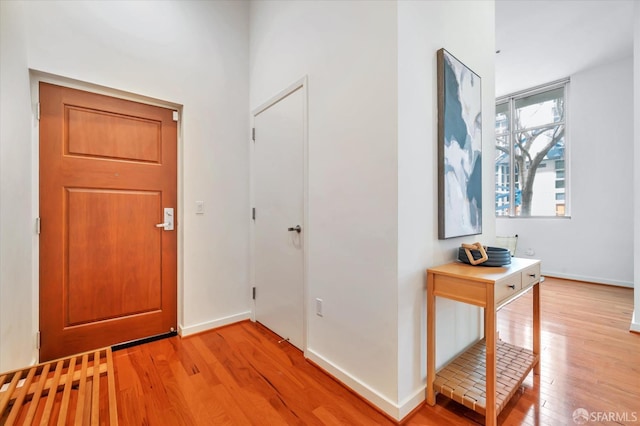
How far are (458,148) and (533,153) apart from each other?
397 centimetres

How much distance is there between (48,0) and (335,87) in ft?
6.72

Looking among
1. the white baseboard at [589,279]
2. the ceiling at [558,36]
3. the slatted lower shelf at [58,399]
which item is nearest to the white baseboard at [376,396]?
the slatted lower shelf at [58,399]

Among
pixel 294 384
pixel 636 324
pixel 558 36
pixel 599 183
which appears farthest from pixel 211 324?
pixel 599 183

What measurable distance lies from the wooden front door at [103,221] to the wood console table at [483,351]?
6.92 feet

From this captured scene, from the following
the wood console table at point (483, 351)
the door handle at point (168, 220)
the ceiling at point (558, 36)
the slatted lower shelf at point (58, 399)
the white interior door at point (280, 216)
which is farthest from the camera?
the ceiling at point (558, 36)

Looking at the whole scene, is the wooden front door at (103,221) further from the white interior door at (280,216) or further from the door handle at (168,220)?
the white interior door at (280,216)

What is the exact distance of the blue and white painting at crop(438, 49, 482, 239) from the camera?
1660 millimetres

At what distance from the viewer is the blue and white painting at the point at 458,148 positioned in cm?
166

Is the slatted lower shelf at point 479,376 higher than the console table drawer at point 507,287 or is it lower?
lower

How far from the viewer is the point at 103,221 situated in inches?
82.3

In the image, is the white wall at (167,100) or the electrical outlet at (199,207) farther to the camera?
the electrical outlet at (199,207)

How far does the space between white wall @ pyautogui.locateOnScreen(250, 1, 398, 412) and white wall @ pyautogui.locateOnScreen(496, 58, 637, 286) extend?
444cm

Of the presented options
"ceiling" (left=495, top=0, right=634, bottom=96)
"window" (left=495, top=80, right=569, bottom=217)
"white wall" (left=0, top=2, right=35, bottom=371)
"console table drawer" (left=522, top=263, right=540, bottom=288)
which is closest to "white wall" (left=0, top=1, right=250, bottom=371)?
"white wall" (left=0, top=2, right=35, bottom=371)

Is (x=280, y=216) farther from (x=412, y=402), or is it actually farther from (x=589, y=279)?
(x=589, y=279)
